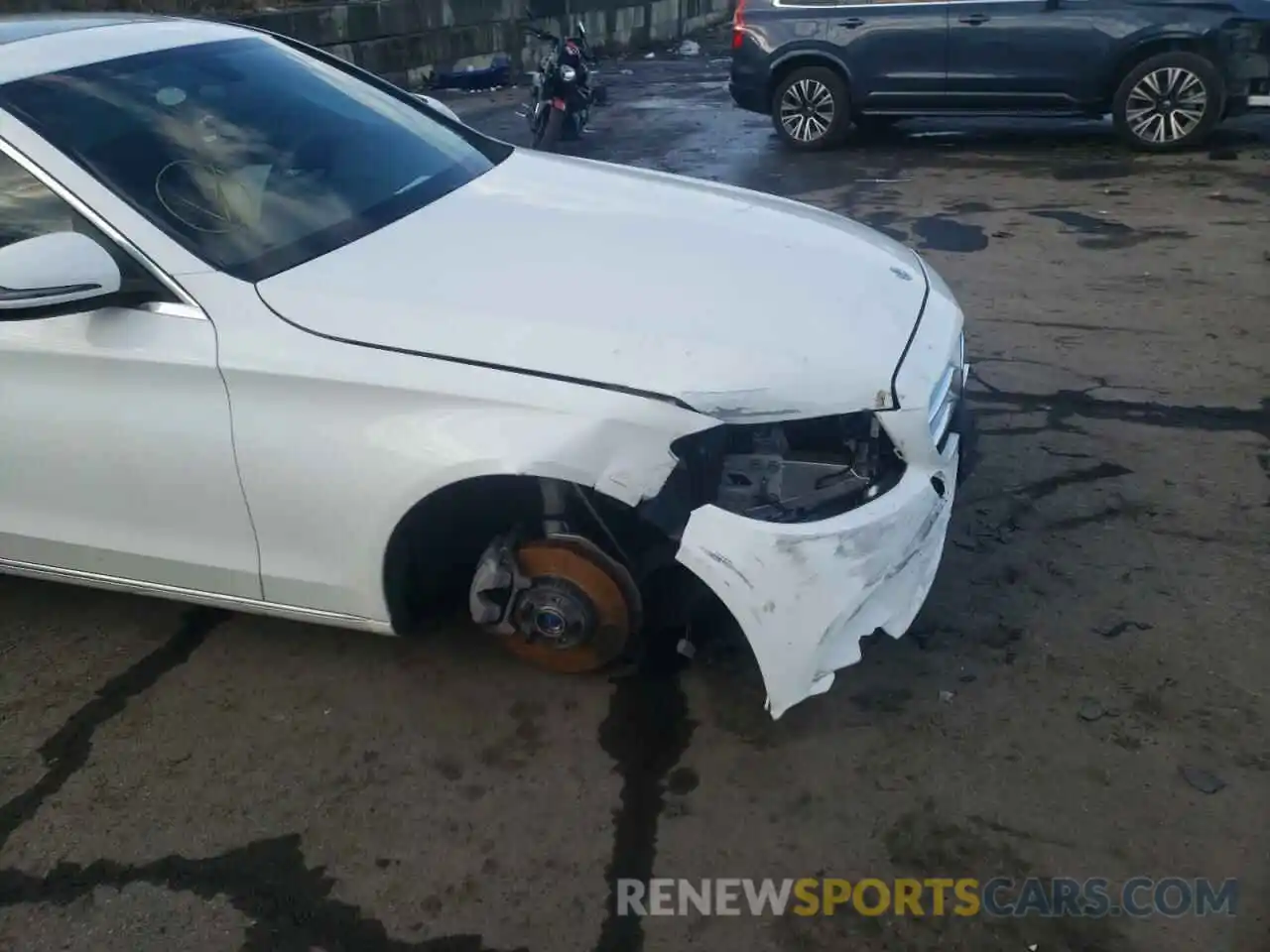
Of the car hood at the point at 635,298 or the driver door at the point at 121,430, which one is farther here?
the driver door at the point at 121,430

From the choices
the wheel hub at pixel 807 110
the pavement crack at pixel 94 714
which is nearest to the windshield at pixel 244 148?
the pavement crack at pixel 94 714

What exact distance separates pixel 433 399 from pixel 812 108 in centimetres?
782

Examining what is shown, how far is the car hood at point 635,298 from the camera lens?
2.52 metres

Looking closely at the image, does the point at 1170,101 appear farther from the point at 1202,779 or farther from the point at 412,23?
the point at 412,23

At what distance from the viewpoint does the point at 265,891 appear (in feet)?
7.93

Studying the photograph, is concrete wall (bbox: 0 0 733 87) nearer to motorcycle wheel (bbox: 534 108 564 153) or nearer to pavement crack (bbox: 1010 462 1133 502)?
motorcycle wheel (bbox: 534 108 564 153)

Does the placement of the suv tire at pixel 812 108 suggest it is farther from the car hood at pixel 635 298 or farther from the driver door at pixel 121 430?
the driver door at pixel 121 430

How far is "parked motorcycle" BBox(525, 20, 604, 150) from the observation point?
10.2m

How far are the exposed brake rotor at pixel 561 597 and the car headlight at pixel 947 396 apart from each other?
0.86 m

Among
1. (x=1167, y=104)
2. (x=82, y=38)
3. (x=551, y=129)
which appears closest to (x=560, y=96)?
(x=551, y=129)

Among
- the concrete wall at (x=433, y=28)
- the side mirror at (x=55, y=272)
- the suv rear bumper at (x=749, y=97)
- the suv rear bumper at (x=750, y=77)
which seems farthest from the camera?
the concrete wall at (x=433, y=28)

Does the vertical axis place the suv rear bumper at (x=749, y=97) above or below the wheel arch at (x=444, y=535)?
above

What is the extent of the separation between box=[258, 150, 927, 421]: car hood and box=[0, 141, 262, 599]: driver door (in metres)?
0.30

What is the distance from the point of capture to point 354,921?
2.34m
